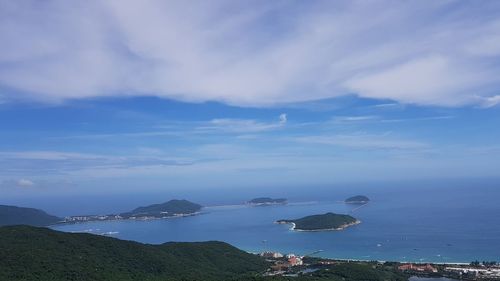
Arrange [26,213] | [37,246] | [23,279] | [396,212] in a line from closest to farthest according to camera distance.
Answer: [23,279] → [37,246] → [396,212] → [26,213]

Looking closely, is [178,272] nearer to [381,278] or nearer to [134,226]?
[381,278]

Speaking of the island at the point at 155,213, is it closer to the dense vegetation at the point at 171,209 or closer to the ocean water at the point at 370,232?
the dense vegetation at the point at 171,209


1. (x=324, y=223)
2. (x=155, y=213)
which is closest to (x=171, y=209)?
(x=155, y=213)

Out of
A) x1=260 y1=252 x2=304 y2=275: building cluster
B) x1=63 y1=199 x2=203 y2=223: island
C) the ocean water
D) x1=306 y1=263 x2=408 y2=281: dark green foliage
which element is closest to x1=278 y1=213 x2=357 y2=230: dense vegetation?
the ocean water

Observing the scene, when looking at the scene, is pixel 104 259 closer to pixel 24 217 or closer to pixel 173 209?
pixel 24 217

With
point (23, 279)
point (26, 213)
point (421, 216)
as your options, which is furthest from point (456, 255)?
point (26, 213)

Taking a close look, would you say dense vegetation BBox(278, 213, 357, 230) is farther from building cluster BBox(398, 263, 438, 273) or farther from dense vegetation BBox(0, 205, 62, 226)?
dense vegetation BBox(0, 205, 62, 226)
